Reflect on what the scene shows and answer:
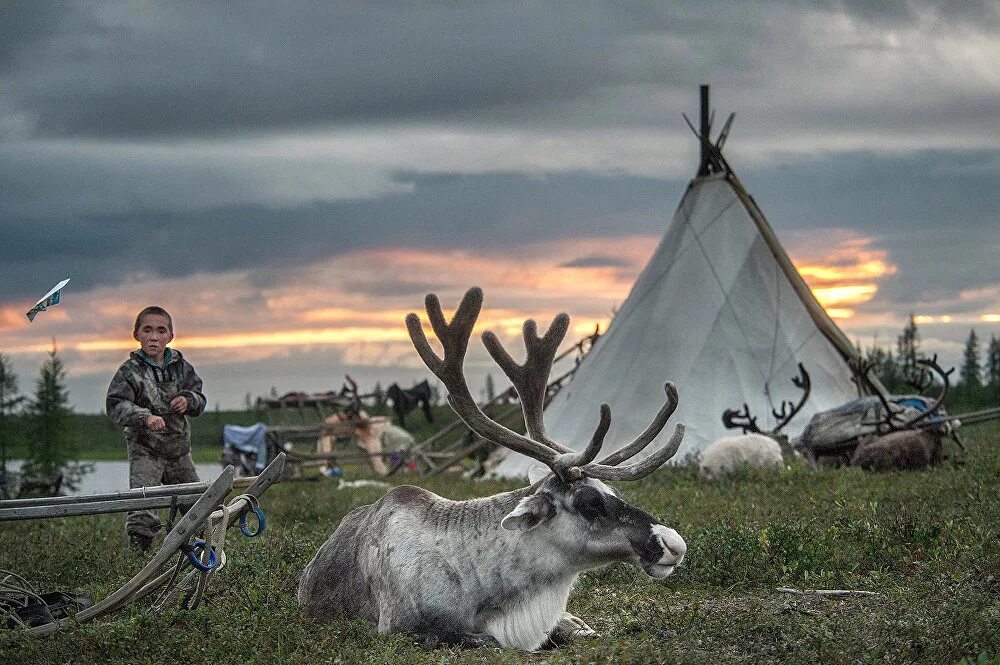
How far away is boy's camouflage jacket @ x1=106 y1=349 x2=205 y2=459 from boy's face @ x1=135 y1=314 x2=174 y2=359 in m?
0.10

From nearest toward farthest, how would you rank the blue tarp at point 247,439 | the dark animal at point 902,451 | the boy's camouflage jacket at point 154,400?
the boy's camouflage jacket at point 154,400, the dark animal at point 902,451, the blue tarp at point 247,439

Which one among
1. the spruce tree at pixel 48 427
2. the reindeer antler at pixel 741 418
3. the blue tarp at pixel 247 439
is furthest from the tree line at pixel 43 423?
the reindeer antler at pixel 741 418

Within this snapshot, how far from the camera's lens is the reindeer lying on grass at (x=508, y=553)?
545 cm

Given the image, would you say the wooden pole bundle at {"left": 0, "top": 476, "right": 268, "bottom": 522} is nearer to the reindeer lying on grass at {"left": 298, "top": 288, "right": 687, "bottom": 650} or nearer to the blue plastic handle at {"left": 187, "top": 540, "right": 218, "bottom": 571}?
the blue plastic handle at {"left": 187, "top": 540, "right": 218, "bottom": 571}

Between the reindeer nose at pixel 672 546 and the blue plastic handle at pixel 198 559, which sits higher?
the reindeer nose at pixel 672 546

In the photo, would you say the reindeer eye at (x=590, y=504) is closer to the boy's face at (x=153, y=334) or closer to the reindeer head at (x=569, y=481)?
the reindeer head at (x=569, y=481)

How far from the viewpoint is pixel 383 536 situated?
231 inches

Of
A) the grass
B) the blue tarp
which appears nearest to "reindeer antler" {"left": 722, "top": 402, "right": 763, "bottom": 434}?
the grass

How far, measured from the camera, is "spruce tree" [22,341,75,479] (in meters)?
42.0

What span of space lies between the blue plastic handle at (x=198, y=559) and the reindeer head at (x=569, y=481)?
149 centimetres

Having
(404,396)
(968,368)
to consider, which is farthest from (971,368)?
(404,396)

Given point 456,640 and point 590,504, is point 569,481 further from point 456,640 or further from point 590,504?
point 456,640

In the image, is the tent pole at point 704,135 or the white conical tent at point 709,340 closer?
the white conical tent at point 709,340

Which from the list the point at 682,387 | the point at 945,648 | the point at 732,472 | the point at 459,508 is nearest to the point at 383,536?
the point at 459,508
